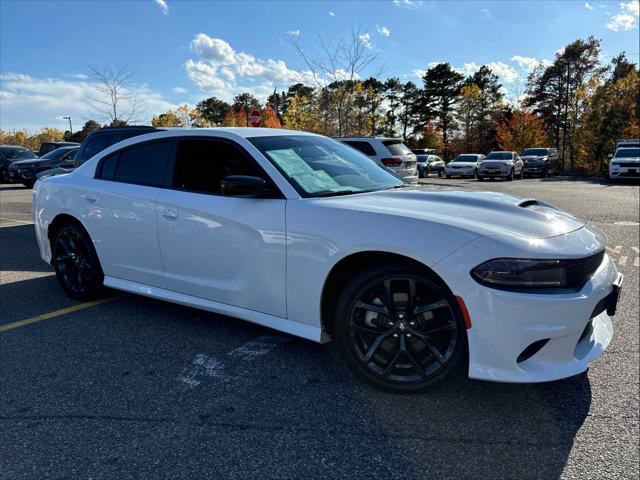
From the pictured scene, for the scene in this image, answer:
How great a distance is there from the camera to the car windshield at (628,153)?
22422 mm

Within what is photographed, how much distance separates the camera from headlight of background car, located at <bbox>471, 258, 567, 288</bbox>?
231cm

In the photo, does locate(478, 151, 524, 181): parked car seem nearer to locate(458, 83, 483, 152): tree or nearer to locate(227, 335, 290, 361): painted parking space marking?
locate(227, 335, 290, 361): painted parking space marking

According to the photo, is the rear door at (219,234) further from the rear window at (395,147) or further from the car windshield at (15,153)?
the car windshield at (15,153)

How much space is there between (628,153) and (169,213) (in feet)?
82.4

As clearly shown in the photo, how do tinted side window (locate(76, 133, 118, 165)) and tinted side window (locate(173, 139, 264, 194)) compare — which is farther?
tinted side window (locate(76, 133, 118, 165))

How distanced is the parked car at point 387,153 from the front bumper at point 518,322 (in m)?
8.75

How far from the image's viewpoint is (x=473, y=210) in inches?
109

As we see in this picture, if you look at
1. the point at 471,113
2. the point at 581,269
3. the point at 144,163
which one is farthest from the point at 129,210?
the point at 471,113

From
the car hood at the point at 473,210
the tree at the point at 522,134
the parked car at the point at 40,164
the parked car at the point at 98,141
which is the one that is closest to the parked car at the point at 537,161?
the tree at the point at 522,134

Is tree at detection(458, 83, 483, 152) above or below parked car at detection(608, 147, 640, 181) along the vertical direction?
above

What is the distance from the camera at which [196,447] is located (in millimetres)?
2252

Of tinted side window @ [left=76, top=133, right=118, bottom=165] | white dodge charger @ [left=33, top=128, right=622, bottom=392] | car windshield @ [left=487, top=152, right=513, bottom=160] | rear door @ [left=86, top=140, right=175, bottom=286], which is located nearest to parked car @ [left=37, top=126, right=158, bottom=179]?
tinted side window @ [left=76, top=133, right=118, bottom=165]

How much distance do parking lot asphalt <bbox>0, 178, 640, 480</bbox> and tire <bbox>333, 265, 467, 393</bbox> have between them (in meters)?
0.14

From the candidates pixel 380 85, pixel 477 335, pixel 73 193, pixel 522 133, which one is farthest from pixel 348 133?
pixel 380 85
